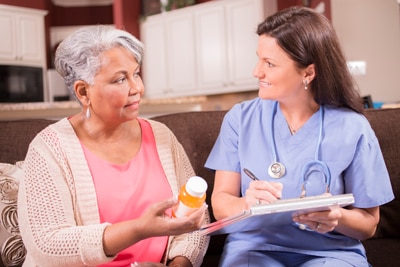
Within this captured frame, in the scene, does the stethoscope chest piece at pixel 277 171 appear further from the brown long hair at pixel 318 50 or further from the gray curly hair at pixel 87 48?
the gray curly hair at pixel 87 48

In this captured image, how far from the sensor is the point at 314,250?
4.39 ft

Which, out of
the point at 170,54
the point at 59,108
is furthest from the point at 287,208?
the point at 170,54

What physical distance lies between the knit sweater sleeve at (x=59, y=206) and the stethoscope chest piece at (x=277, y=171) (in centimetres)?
46

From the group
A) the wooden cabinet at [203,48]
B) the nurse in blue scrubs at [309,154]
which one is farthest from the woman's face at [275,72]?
the wooden cabinet at [203,48]

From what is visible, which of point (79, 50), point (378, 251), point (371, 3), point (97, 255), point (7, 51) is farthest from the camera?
point (7, 51)

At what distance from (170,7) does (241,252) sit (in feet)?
20.9

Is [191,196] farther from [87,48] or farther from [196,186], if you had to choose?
[87,48]

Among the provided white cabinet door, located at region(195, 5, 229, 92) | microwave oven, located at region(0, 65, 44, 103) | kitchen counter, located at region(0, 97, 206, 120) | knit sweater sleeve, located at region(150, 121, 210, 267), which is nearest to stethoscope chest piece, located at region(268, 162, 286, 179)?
knit sweater sleeve, located at region(150, 121, 210, 267)

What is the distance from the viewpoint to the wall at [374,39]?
183 inches

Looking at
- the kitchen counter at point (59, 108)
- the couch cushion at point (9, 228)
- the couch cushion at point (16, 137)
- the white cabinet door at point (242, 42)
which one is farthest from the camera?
the white cabinet door at point (242, 42)

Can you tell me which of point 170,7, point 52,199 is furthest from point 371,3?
point 52,199

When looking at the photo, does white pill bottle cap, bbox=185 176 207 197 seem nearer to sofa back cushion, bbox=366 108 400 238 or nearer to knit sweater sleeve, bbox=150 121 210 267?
knit sweater sleeve, bbox=150 121 210 267

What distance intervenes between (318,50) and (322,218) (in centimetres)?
45

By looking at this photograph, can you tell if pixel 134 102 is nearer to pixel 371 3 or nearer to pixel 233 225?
pixel 233 225
